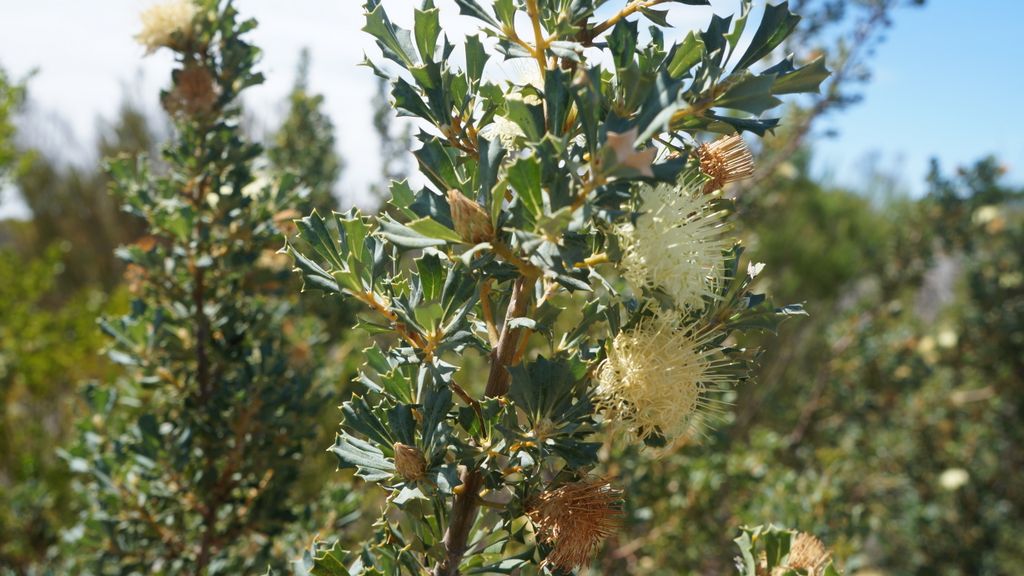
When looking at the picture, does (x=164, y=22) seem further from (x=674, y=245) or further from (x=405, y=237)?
(x=674, y=245)

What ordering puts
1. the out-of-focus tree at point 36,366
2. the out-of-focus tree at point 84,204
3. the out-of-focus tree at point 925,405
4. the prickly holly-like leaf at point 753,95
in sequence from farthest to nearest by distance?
the out-of-focus tree at point 84,204 → the out-of-focus tree at point 36,366 → the out-of-focus tree at point 925,405 → the prickly holly-like leaf at point 753,95

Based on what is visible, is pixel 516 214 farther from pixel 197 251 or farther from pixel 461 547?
pixel 197 251

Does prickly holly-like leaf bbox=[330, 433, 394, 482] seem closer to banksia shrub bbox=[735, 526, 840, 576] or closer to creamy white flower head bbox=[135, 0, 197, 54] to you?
banksia shrub bbox=[735, 526, 840, 576]

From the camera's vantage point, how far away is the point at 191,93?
5.73 ft

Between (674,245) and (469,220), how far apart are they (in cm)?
26

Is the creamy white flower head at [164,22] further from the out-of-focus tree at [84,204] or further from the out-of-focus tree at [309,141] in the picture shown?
the out-of-focus tree at [84,204]

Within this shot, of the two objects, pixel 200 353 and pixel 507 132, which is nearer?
pixel 507 132

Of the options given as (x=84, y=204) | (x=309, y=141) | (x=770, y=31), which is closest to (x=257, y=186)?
(x=309, y=141)

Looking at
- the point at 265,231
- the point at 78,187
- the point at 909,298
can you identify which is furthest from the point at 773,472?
the point at 78,187

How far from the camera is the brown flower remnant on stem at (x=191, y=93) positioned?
1.74 m

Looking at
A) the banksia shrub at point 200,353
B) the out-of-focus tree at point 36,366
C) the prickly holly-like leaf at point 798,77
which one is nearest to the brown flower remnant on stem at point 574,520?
the prickly holly-like leaf at point 798,77

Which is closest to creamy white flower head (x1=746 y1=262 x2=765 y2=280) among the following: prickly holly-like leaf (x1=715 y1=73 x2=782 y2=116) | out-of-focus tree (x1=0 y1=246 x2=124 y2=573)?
prickly holly-like leaf (x1=715 y1=73 x2=782 y2=116)

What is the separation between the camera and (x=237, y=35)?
1.81m

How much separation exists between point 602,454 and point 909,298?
4515mm
